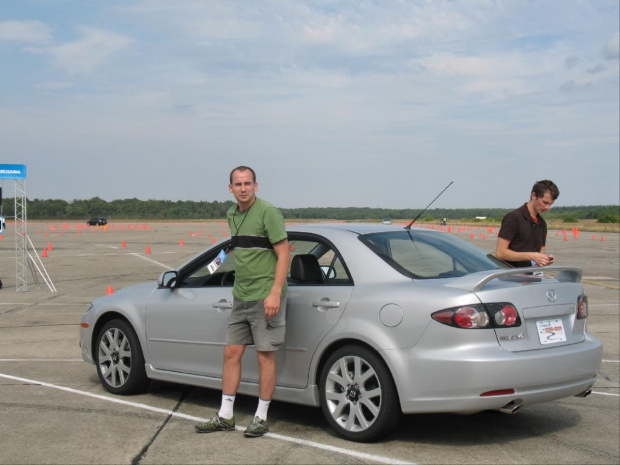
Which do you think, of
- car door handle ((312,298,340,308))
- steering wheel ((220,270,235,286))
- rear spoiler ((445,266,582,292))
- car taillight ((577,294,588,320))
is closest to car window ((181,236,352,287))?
steering wheel ((220,270,235,286))

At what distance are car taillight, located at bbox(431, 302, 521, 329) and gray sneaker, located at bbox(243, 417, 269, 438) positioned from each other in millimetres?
1451

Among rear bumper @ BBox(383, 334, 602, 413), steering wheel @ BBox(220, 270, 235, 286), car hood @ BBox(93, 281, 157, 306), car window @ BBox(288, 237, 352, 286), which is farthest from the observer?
car hood @ BBox(93, 281, 157, 306)

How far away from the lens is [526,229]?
276 inches

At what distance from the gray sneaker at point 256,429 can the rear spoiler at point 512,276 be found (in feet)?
5.28

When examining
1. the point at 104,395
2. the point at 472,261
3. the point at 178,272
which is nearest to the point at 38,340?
the point at 104,395

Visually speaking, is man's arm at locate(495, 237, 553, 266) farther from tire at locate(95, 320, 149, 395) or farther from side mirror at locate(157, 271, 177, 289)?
tire at locate(95, 320, 149, 395)

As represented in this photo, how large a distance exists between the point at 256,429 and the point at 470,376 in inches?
61.0

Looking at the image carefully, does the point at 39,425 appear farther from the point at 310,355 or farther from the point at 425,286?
the point at 425,286

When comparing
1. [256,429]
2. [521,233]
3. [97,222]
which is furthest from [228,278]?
[97,222]

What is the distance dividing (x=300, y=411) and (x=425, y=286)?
70.6 inches

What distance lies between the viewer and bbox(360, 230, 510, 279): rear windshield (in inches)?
218

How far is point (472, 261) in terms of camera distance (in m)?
5.96

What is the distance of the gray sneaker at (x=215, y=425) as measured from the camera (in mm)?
5547

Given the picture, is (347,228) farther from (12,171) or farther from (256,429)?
(12,171)
